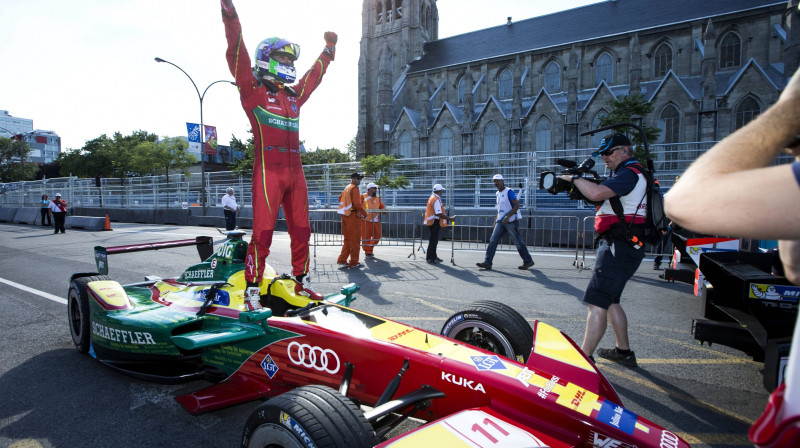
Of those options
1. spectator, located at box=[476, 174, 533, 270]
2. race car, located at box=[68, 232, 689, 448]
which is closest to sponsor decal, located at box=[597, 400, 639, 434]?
race car, located at box=[68, 232, 689, 448]

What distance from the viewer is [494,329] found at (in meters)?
2.83

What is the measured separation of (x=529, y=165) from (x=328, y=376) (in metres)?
12.6

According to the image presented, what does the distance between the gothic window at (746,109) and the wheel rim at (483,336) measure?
36574mm

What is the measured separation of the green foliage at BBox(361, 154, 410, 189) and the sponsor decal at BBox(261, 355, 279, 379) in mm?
14338

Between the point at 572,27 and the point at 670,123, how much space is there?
50.9 feet

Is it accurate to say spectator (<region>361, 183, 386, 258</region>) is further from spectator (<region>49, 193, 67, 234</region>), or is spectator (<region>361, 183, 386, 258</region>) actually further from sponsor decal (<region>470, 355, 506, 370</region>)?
spectator (<region>49, 193, 67, 234</region>)

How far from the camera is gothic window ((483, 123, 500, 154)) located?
40.1m

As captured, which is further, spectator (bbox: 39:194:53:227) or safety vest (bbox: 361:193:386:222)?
spectator (bbox: 39:194:53:227)

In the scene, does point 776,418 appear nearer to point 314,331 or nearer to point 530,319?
point 314,331

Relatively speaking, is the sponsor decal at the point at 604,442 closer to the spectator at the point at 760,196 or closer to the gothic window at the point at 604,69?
the spectator at the point at 760,196

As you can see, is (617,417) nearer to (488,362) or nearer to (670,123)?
(488,362)

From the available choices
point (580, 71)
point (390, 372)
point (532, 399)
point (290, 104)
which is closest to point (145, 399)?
point (390, 372)

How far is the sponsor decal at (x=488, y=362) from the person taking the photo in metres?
2.12

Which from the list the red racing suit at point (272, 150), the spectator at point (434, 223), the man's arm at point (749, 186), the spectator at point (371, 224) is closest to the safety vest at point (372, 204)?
the spectator at point (371, 224)
